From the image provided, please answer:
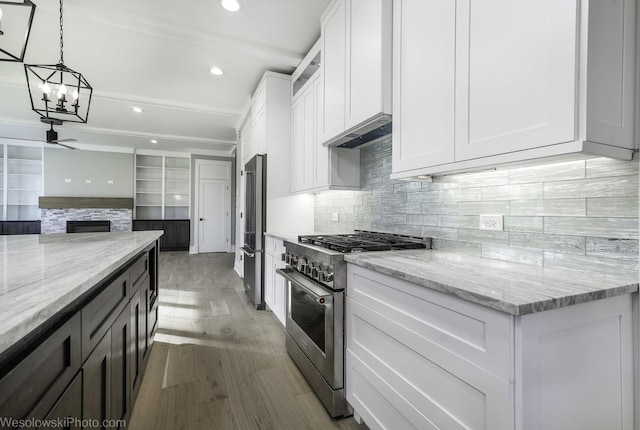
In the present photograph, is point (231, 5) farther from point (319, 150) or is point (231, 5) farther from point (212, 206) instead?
point (212, 206)

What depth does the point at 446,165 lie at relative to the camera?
4.65 ft

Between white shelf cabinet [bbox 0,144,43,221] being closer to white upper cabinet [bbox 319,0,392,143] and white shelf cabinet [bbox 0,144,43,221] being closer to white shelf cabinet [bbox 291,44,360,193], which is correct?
white shelf cabinet [bbox 291,44,360,193]

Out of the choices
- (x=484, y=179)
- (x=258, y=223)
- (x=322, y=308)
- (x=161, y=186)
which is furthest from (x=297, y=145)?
(x=161, y=186)

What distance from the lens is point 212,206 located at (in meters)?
8.16

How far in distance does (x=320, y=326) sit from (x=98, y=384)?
1.10 m

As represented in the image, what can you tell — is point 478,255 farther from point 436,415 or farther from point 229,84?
point 229,84

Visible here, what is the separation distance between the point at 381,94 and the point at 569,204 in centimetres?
107

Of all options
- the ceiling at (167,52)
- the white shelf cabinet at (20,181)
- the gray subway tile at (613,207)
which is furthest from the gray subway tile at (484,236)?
the white shelf cabinet at (20,181)

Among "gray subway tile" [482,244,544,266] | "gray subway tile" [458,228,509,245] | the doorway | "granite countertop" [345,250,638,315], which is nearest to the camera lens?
"granite countertop" [345,250,638,315]

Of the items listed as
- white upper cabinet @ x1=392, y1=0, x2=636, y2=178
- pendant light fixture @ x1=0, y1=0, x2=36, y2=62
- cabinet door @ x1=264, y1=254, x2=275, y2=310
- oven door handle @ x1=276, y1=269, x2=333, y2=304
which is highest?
pendant light fixture @ x1=0, y1=0, x2=36, y2=62

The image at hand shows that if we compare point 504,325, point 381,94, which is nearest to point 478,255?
point 504,325

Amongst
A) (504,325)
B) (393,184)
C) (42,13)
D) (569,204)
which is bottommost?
(504,325)

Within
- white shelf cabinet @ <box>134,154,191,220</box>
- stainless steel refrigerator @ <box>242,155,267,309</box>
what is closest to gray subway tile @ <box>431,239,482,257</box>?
stainless steel refrigerator @ <box>242,155,267,309</box>

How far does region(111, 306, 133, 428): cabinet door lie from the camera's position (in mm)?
1221
